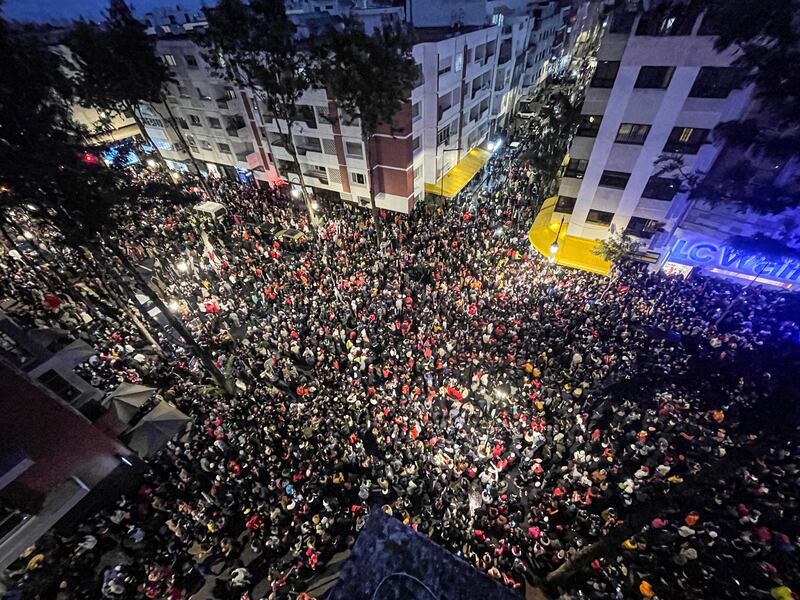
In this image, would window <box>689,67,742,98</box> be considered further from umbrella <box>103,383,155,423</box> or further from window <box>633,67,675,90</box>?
umbrella <box>103,383,155,423</box>

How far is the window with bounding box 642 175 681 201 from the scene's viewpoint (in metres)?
14.2

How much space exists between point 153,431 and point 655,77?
2226cm

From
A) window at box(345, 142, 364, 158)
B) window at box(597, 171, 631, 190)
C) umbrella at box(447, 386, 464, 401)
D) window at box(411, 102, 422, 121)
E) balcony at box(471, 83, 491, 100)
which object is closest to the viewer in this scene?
umbrella at box(447, 386, 464, 401)

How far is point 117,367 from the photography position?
13.4 meters

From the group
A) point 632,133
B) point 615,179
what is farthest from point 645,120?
point 615,179

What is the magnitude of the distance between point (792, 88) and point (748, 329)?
881 centimetres

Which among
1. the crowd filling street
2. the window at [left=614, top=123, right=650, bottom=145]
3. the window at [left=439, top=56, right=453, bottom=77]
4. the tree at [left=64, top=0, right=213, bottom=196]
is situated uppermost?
the tree at [left=64, top=0, right=213, bottom=196]

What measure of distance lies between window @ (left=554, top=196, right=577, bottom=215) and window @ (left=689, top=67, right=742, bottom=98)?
585 centimetres

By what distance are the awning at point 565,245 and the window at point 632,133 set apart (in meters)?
4.49

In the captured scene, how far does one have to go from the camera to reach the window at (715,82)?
37.9ft

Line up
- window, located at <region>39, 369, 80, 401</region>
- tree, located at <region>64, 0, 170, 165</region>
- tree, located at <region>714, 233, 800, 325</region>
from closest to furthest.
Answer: window, located at <region>39, 369, 80, 401</region>, tree, located at <region>714, 233, 800, 325</region>, tree, located at <region>64, 0, 170, 165</region>

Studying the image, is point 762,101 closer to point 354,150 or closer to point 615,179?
point 615,179

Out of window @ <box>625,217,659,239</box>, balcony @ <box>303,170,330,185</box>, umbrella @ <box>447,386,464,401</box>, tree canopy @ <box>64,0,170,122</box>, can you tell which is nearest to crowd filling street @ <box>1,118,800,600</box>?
umbrella @ <box>447,386,464,401</box>

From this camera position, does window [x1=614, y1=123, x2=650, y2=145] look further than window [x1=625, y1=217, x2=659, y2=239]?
No
